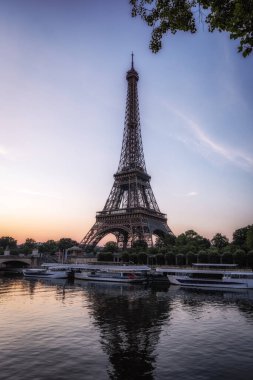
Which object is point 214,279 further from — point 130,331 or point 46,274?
point 46,274

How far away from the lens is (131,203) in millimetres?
121875

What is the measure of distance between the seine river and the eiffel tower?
68.4 meters

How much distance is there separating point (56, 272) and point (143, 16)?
82.6 m

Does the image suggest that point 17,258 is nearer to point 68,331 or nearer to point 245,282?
point 245,282

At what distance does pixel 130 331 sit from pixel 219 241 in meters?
96.6

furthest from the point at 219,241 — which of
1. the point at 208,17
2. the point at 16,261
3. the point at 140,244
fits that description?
the point at 208,17

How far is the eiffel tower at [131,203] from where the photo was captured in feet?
373

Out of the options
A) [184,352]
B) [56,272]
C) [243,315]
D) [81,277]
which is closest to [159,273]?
[81,277]

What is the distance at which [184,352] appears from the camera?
23.3 m

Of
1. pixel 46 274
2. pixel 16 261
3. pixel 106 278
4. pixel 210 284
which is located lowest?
pixel 210 284

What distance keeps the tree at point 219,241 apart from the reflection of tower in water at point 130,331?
241 ft

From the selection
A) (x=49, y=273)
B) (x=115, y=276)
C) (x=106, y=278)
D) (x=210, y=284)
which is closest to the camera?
(x=210, y=284)

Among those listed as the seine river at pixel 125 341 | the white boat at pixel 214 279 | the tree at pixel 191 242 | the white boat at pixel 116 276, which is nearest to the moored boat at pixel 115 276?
the white boat at pixel 116 276

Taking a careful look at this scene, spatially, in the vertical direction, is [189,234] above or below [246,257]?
above
